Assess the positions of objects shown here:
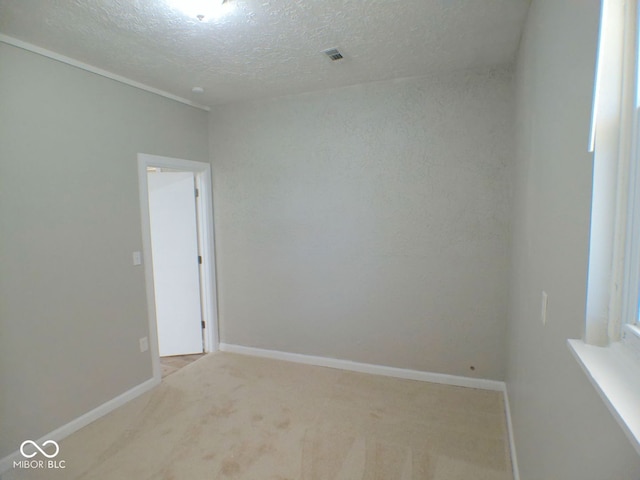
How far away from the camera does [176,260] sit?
3730 mm

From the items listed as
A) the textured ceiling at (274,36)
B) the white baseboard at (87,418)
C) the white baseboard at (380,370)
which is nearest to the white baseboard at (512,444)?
the white baseboard at (380,370)

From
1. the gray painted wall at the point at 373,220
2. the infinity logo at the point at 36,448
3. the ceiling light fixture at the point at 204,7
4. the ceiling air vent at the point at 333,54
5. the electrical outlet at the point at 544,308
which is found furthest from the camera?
the gray painted wall at the point at 373,220

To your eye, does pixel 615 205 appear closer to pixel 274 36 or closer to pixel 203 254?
pixel 274 36

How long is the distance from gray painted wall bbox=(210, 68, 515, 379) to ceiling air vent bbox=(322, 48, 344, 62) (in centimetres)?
62

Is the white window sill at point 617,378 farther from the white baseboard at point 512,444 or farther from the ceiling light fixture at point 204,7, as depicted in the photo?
the ceiling light fixture at point 204,7

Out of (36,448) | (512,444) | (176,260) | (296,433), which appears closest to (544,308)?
(512,444)

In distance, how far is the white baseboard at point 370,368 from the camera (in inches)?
114

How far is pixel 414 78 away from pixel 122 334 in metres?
3.16

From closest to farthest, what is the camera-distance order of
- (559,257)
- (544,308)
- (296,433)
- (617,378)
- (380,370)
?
(617,378)
(559,257)
(544,308)
(296,433)
(380,370)

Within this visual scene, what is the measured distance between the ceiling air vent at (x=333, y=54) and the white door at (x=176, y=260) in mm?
1909

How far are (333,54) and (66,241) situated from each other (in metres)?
2.24

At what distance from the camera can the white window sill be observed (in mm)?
557

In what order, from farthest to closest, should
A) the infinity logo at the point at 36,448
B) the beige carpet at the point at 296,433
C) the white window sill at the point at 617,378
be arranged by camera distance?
the infinity logo at the point at 36,448 < the beige carpet at the point at 296,433 < the white window sill at the point at 617,378

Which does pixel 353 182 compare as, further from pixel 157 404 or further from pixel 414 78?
pixel 157 404
